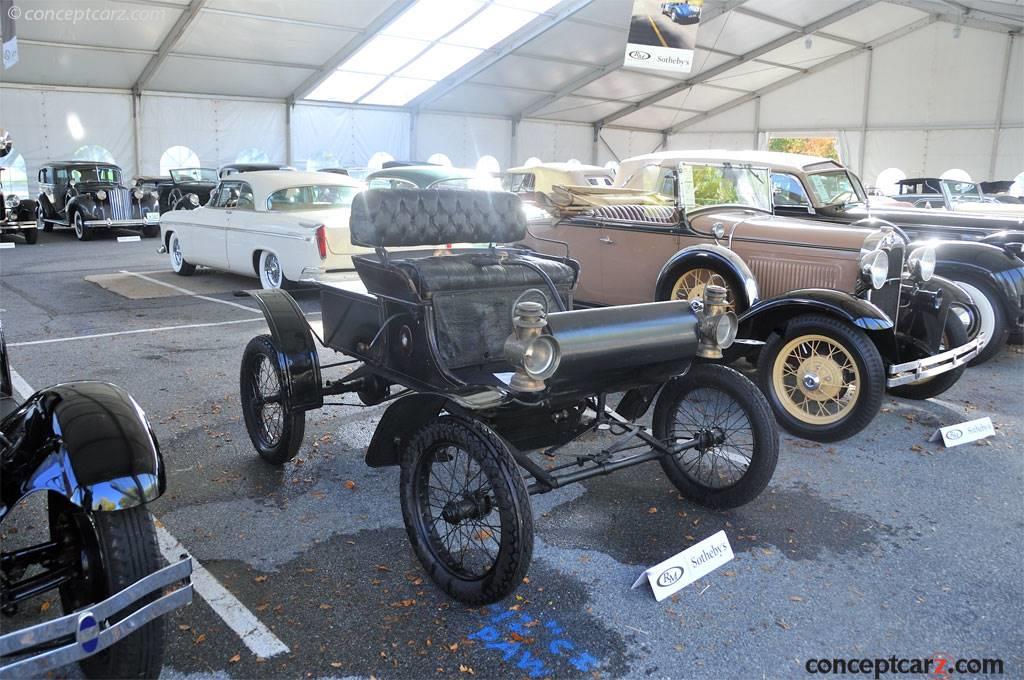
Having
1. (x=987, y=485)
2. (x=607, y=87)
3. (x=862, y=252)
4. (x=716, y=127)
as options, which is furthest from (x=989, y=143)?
(x=987, y=485)

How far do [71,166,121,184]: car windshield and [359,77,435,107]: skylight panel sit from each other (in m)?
8.33

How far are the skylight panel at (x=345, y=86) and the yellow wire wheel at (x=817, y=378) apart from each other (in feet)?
61.7

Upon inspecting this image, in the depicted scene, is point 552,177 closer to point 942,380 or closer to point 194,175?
point 942,380

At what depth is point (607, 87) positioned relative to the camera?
25.5 meters

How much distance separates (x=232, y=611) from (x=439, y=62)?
20.6 m

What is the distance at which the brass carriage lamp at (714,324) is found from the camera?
3.38 meters

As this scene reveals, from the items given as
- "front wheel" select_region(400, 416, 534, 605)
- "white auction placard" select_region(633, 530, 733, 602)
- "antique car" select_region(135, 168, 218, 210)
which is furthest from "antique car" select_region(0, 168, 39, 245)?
"white auction placard" select_region(633, 530, 733, 602)

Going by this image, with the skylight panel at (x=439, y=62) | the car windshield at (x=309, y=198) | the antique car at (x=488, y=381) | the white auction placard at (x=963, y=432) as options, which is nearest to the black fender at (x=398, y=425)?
the antique car at (x=488, y=381)

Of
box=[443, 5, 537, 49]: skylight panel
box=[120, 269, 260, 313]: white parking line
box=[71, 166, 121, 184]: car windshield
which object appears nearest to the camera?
box=[120, 269, 260, 313]: white parking line

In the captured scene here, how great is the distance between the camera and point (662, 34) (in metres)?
9.77

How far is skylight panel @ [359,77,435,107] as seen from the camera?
22484 mm

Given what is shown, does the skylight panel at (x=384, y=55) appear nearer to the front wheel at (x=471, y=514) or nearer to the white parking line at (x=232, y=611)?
the white parking line at (x=232, y=611)

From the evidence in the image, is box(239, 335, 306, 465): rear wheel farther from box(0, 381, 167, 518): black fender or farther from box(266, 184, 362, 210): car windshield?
box(266, 184, 362, 210): car windshield

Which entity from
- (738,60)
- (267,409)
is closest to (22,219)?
(267,409)
